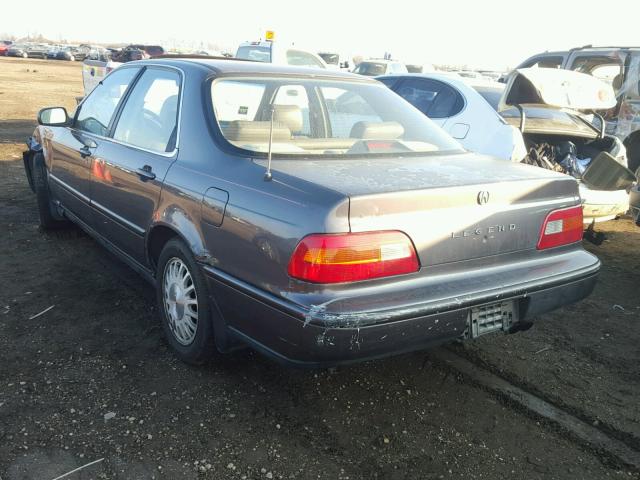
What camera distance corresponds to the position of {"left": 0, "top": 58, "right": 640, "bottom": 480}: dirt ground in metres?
2.46

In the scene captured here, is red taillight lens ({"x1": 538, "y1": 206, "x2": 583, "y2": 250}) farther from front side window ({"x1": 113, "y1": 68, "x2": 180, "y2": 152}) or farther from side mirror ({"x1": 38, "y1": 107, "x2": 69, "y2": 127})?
side mirror ({"x1": 38, "y1": 107, "x2": 69, "y2": 127})

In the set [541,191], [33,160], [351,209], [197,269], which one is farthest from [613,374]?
[33,160]

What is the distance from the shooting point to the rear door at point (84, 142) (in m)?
4.07

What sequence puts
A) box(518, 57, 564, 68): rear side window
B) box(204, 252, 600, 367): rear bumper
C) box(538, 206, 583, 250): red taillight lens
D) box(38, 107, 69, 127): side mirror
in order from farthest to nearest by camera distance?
box(518, 57, 564, 68): rear side window < box(38, 107, 69, 127): side mirror < box(538, 206, 583, 250): red taillight lens < box(204, 252, 600, 367): rear bumper

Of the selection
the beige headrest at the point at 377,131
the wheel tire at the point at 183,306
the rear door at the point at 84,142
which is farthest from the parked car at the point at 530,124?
the wheel tire at the point at 183,306

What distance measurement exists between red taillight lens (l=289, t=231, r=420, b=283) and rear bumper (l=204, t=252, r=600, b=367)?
116mm

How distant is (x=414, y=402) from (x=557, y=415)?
70 cm

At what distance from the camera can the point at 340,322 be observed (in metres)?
2.24

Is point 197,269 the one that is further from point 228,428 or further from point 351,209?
point 351,209

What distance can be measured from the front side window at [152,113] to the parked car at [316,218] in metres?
0.01

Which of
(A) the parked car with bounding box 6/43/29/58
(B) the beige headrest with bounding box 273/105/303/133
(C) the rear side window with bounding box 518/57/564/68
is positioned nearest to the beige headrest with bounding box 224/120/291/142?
(B) the beige headrest with bounding box 273/105/303/133

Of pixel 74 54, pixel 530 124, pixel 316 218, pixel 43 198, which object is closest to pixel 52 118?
pixel 43 198

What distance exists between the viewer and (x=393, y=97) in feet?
12.5

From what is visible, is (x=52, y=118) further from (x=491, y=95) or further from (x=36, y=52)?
(x=36, y=52)
